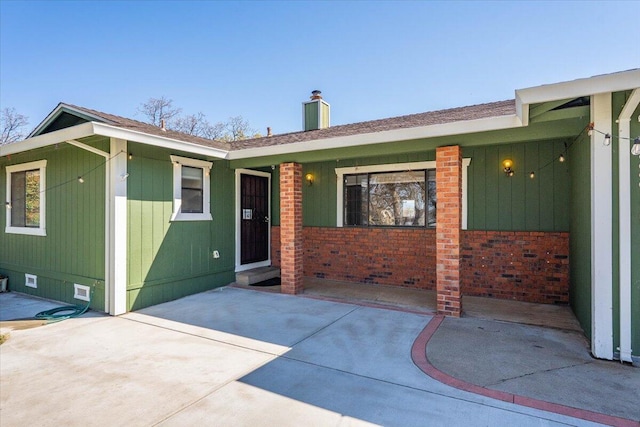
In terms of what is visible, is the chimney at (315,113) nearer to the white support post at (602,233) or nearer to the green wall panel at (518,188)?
the green wall panel at (518,188)

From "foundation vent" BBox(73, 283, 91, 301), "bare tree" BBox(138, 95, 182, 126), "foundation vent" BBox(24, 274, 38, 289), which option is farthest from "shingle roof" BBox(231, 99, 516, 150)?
"bare tree" BBox(138, 95, 182, 126)

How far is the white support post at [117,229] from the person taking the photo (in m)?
→ 5.11

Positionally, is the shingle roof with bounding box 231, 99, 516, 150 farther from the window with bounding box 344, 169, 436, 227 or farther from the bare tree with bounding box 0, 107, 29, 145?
the bare tree with bounding box 0, 107, 29, 145

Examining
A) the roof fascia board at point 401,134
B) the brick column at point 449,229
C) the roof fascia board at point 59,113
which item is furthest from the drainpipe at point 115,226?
the brick column at point 449,229

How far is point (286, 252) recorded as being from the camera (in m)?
6.34

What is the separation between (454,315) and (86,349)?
4786 millimetres

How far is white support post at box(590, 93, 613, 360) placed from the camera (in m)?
3.45

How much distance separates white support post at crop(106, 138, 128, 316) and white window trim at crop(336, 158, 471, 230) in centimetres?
417

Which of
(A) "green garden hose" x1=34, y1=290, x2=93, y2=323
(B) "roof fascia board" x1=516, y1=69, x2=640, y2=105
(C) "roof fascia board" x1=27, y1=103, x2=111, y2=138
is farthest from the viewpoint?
(C) "roof fascia board" x1=27, y1=103, x2=111, y2=138

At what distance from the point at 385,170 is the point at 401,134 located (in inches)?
88.7

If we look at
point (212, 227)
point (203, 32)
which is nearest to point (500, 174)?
point (212, 227)

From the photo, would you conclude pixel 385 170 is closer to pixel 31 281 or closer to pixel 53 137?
pixel 53 137

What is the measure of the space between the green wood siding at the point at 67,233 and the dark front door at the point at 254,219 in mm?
2840

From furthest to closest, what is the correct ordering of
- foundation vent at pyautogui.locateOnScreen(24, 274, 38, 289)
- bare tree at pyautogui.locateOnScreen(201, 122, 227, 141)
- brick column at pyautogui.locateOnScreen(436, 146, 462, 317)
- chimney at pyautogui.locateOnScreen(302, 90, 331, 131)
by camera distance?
bare tree at pyautogui.locateOnScreen(201, 122, 227, 141)
chimney at pyautogui.locateOnScreen(302, 90, 331, 131)
foundation vent at pyautogui.locateOnScreen(24, 274, 38, 289)
brick column at pyautogui.locateOnScreen(436, 146, 462, 317)
